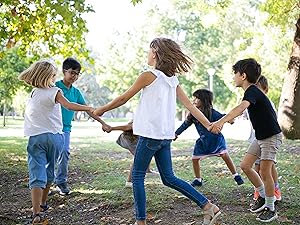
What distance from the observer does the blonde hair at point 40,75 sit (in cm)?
579

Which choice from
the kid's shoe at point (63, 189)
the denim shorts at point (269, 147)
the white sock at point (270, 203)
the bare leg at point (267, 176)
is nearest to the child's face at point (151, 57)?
the denim shorts at point (269, 147)

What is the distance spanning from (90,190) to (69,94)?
153 cm

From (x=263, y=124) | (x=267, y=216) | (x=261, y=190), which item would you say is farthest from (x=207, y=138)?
(x=267, y=216)

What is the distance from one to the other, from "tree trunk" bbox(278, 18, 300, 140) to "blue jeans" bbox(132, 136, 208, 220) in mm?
11491

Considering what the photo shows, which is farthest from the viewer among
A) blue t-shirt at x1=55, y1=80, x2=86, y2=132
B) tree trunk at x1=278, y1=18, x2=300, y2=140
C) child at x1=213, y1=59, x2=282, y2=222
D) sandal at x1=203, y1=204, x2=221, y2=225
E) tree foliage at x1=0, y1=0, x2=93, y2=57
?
tree trunk at x1=278, y1=18, x2=300, y2=140

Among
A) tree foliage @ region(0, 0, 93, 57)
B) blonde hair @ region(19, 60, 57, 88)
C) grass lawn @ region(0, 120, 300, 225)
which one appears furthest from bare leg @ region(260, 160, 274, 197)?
tree foliage @ region(0, 0, 93, 57)

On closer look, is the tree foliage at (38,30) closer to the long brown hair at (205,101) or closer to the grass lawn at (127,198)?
the grass lawn at (127,198)

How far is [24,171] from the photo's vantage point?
1032 centimetres

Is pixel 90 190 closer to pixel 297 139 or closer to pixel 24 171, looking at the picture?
pixel 24 171

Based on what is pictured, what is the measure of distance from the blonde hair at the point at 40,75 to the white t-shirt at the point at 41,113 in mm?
83

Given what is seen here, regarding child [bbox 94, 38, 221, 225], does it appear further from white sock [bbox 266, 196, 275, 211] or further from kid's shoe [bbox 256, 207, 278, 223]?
white sock [bbox 266, 196, 275, 211]

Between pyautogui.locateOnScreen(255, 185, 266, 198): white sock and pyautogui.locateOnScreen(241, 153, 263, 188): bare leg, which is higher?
pyautogui.locateOnScreen(241, 153, 263, 188): bare leg

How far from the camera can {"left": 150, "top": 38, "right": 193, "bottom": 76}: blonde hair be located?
4.99 metres

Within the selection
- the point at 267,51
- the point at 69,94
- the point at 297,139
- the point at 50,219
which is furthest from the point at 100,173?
the point at 267,51
